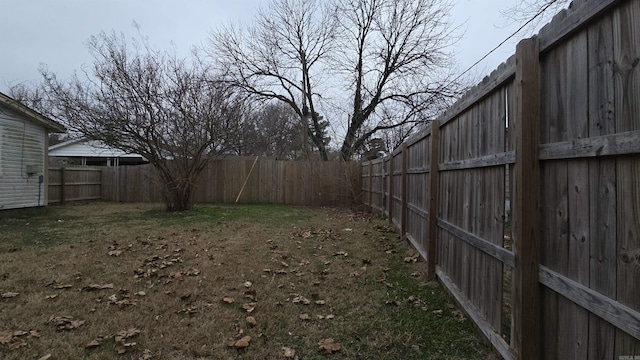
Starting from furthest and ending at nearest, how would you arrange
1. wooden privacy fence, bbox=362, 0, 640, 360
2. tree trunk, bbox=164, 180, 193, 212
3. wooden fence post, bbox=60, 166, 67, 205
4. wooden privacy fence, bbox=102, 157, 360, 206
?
wooden privacy fence, bbox=102, 157, 360, 206
wooden fence post, bbox=60, 166, 67, 205
tree trunk, bbox=164, 180, 193, 212
wooden privacy fence, bbox=362, 0, 640, 360

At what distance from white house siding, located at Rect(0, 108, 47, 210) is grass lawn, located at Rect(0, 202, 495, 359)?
4.27 metres

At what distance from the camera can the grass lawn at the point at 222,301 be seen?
8.22 feet

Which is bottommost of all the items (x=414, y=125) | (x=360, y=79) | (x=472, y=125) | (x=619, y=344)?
(x=619, y=344)

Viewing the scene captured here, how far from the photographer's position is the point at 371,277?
4199 mm

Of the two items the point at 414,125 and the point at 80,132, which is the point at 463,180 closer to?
the point at 80,132

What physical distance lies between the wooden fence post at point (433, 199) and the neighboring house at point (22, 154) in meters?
10.9

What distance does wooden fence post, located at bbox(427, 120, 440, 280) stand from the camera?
396cm

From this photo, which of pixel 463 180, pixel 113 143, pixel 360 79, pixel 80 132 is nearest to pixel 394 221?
pixel 463 180

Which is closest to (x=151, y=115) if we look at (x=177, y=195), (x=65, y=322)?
(x=177, y=195)

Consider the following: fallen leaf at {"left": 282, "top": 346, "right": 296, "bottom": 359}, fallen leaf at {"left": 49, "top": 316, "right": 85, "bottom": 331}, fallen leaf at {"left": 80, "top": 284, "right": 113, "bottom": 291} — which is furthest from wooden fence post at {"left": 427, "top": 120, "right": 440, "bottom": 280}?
fallen leaf at {"left": 80, "top": 284, "right": 113, "bottom": 291}

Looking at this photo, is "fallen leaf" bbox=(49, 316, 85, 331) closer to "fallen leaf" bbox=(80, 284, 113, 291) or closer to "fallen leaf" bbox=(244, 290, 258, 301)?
"fallen leaf" bbox=(80, 284, 113, 291)

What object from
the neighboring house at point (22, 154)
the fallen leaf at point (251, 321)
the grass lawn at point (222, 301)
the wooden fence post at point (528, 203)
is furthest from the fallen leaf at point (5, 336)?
the neighboring house at point (22, 154)

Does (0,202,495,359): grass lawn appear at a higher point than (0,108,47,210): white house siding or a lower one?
lower

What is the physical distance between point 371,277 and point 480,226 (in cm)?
188
